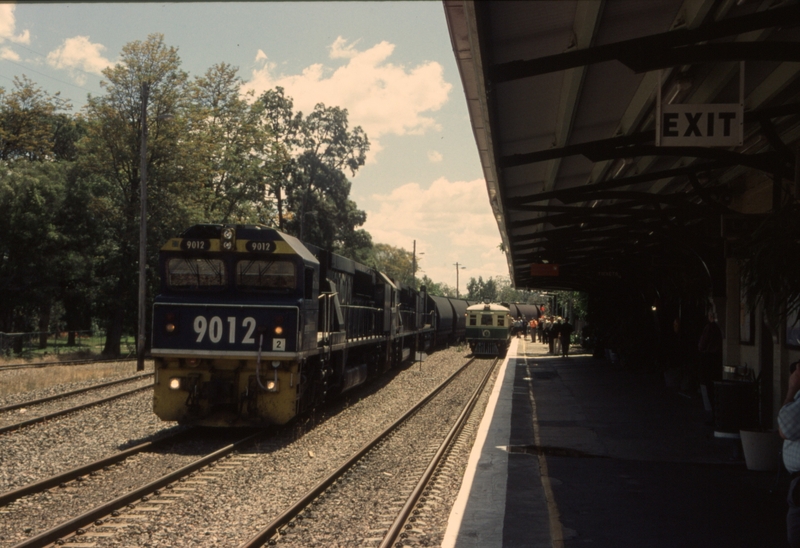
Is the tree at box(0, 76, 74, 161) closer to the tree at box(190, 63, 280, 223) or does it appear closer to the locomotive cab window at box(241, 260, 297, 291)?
the tree at box(190, 63, 280, 223)

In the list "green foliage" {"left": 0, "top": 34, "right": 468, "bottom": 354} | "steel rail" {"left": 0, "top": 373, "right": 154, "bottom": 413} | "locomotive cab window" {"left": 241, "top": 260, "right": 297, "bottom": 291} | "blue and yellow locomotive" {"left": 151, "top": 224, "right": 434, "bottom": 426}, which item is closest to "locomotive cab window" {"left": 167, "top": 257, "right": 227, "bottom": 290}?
"blue and yellow locomotive" {"left": 151, "top": 224, "right": 434, "bottom": 426}

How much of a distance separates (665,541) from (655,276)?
44.3 ft

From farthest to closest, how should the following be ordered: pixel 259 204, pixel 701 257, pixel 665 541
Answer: pixel 259 204 → pixel 701 257 → pixel 665 541

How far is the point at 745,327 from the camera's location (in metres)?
12.5

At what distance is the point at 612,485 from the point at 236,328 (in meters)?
5.63

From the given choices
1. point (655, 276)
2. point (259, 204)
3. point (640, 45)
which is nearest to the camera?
point (640, 45)

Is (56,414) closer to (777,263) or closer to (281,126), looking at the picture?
(777,263)

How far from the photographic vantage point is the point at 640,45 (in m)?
5.48

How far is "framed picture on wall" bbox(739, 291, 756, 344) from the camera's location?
11969mm

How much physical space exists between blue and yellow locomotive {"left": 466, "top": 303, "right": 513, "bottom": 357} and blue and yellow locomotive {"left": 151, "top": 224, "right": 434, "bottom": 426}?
2173 centimetres

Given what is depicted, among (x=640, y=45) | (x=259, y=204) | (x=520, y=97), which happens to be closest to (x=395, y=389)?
(x=520, y=97)

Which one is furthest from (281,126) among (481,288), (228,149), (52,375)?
(481,288)

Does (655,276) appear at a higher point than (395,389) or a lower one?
higher

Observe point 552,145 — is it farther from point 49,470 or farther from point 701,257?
point 49,470
